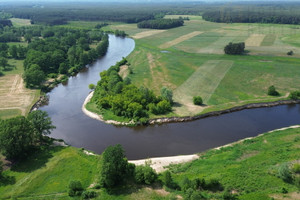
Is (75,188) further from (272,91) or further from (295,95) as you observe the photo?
(295,95)

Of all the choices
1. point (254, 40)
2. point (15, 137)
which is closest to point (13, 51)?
point (15, 137)

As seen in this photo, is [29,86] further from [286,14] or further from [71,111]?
[286,14]

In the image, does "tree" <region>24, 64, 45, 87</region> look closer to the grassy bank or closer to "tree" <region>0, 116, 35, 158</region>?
"tree" <region>0, 116, 35, 158</region>

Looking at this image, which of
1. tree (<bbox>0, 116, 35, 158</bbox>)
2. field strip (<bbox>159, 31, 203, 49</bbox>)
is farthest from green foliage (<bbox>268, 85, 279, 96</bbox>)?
field strip (<bbox>159, 31, 203, 49</bbox>)

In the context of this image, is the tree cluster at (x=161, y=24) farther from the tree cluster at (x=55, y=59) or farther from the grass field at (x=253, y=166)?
the grass field at (x=253, y=166)

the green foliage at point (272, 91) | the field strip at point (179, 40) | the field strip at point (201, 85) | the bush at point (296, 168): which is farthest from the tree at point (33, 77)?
the bush at point (296, 168)

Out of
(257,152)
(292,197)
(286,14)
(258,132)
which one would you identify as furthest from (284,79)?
(286,14)
